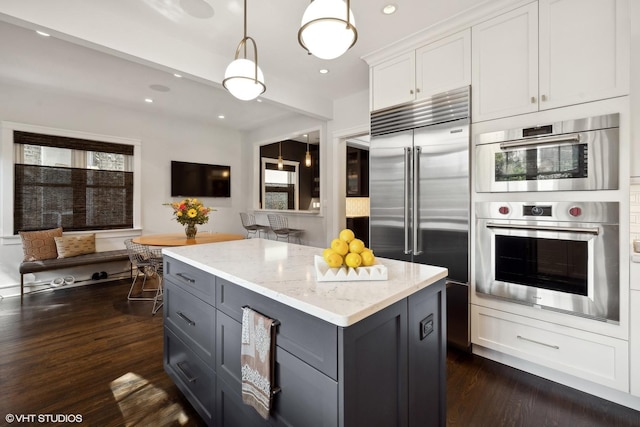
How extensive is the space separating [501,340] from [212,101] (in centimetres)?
477

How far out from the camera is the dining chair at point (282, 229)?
5270mm

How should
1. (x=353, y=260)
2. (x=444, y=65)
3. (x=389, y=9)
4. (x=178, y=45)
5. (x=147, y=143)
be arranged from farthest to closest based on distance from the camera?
(x=147, y=143)
(x=178, y=45)
(x=444, y=65)
(x=389, y=9)
(x=353, y=260)

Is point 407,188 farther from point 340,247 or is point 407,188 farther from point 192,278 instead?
point 192,278

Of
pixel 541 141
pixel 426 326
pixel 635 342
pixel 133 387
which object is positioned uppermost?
pixel 541 141

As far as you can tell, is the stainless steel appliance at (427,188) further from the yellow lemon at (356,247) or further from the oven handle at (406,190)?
the yellow lemon at (356,247)

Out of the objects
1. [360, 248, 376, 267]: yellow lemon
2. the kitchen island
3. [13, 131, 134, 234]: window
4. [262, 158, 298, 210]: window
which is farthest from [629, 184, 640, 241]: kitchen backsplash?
[13, 131, 134, 234]: window

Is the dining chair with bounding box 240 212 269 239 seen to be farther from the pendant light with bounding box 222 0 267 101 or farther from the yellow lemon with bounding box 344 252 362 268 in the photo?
the yellow lemon with bounding box 344 252 362 268

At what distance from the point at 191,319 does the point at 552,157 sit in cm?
250

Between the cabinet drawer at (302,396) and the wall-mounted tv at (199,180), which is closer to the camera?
the cabinet drawer at (302,396)

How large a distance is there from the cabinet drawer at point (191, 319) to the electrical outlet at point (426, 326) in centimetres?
98

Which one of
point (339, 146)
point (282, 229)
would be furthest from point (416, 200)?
point (282, 229)

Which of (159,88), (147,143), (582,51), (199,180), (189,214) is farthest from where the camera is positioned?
(199,180)

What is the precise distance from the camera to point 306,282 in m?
1.22

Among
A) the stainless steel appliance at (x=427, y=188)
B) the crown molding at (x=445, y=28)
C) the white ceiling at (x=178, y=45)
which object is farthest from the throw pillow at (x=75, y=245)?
the crown molding at (x=445, y=28)
